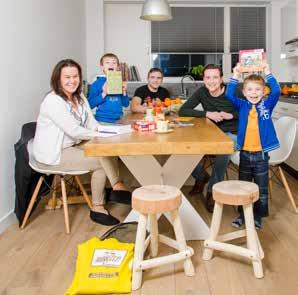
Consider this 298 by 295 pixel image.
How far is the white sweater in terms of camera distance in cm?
274

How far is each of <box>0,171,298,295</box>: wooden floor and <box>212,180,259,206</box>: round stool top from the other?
38cm

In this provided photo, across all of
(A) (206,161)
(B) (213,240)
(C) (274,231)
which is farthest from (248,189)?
(A) (206,161)

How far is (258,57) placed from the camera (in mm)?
2523

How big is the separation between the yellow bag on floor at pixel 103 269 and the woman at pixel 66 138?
2.27 ft

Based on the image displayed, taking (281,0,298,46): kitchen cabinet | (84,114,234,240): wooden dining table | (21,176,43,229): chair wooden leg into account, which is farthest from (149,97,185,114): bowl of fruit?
(281,0,298,46): kitchen cabinet

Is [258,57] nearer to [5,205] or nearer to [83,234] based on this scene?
[83,234]

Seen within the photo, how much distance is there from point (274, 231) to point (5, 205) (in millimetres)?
1894

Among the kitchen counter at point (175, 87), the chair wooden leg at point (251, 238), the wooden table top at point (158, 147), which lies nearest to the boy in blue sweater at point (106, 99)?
the wooden table top at point (158, 147)

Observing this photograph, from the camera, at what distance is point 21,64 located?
3.25m

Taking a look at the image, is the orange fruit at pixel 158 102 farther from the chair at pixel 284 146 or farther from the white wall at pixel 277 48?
the white wall at pixel 277 48

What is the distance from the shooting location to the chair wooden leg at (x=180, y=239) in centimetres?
208

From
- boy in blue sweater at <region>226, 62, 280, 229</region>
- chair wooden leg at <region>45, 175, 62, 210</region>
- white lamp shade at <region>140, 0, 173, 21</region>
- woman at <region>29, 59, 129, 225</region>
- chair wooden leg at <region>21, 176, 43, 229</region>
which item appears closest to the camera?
boy in blue sweater at <region>226, 62, 280, 229</region>

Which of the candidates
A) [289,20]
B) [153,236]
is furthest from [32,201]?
[289,20]

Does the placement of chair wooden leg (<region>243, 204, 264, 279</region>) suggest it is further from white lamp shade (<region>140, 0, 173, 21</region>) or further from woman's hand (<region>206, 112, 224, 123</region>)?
white lamp shade (<region>140, 0, 173, 21</region>)
